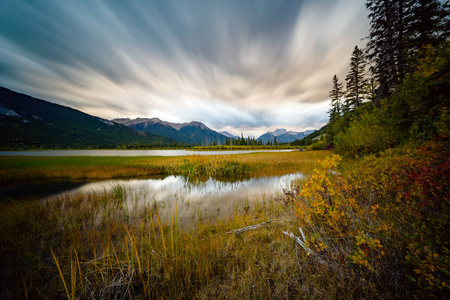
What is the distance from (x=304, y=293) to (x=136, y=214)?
660cm

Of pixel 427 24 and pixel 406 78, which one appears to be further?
pixel 427 24

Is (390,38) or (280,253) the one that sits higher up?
(390,38)

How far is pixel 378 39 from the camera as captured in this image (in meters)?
18.5

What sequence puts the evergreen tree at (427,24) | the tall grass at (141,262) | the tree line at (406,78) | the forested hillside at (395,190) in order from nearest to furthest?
the forested hillside at (395,190) → the tall grass at (141,262) → the tree line at (406,78) → the evergreen tree at (427,24)

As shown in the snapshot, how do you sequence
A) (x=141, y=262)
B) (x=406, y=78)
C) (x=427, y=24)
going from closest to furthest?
(x=141, y=262), (x=406, y=78), (x=427, y=24)

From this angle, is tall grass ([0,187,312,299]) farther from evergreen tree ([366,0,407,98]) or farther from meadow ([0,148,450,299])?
evergreen tree ([366,0,407,98])

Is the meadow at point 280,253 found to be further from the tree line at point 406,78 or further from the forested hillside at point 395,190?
the tree line at point 406,78

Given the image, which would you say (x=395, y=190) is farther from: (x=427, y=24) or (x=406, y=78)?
(x=427, y=24)

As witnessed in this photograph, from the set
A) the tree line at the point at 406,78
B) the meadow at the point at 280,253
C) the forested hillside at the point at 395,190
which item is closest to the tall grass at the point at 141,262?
the meadow at the point at 280,253

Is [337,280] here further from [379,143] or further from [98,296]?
[379,143]

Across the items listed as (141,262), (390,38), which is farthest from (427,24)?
(141,262)

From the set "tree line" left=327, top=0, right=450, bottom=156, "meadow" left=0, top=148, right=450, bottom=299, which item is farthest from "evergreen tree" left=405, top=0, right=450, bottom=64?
"meadow" left=0, top=148, right=450, bottom=299

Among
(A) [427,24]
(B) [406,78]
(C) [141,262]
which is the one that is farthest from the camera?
(A) [427,24]

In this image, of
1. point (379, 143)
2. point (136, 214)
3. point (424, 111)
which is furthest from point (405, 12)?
point (136, 214)
